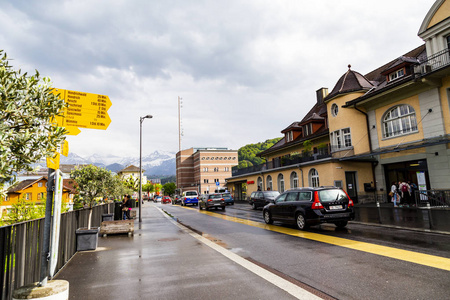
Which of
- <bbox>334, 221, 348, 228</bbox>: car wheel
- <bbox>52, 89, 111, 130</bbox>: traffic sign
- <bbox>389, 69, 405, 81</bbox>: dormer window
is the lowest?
<bbox>334, 221, 348, 228</bbox>: car wheel

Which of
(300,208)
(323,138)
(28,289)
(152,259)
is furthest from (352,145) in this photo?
(28,289)

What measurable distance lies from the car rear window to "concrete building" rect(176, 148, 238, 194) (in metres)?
88.1

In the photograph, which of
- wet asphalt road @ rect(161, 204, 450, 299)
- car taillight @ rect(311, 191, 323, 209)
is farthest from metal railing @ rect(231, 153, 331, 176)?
wet asphalt road @ rect(161, 204, 450, 299)

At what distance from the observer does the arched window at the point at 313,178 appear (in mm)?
27750

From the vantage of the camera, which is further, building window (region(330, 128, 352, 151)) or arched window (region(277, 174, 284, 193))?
arched window (region(277, 174, 284, 193))

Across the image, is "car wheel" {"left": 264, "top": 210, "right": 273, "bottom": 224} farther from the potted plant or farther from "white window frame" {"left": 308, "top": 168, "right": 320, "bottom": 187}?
"white window frame" {"left": 308, "top": 168, "right": 320, "bottom": 187}

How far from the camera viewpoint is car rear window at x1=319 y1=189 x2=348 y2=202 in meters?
11.1

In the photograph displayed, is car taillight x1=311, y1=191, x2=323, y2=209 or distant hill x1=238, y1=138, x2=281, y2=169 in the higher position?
distant hill x1=238, y1=138, x2=281, y2=169

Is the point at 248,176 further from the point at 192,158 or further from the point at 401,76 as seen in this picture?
the point at 192,158

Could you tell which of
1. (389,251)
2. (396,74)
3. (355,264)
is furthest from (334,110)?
(355,264)

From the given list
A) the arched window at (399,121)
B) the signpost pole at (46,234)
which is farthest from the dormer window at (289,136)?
the signpost pole at (46,234)

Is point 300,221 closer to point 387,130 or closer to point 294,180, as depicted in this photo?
point 387,130

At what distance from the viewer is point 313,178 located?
93.1ft

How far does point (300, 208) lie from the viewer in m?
11.6
